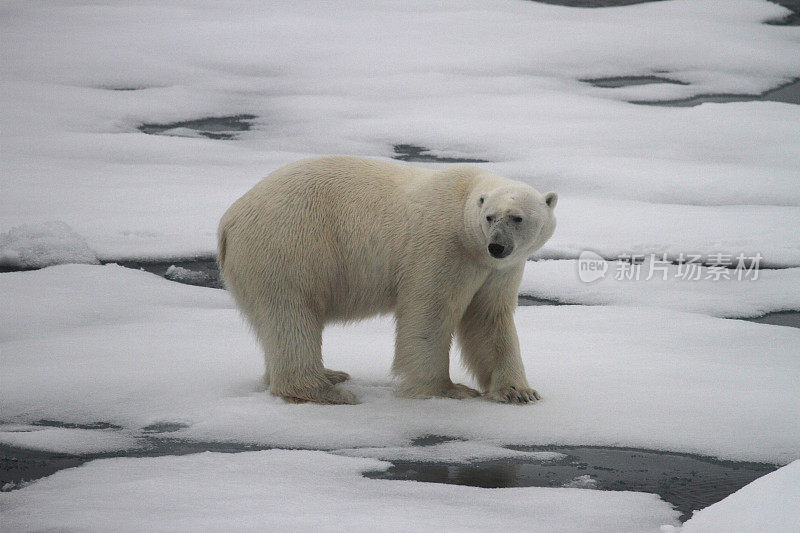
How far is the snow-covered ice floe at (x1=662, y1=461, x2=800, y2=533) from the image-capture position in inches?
99.3

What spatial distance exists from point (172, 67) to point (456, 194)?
27.3 ft

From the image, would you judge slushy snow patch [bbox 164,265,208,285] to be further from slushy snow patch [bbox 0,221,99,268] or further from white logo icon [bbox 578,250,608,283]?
white logo icon [bbox 578,250,608,283]

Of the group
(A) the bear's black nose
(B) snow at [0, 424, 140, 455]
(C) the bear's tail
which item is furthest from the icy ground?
(A) the bear's black nose

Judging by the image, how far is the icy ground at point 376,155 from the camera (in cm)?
318

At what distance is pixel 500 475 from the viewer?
3.35 m

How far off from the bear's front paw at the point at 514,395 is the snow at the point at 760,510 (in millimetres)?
1348

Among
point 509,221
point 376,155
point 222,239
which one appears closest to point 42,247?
point 222,239

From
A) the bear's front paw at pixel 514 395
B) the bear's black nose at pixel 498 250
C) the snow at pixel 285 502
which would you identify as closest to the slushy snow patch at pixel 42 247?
the snow at pixel 285 502

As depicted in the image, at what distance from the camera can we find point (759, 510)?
260cm

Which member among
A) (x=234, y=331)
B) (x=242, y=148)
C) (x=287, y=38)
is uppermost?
(x=287, y=38)

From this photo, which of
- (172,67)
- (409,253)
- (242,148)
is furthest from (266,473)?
(172,67)

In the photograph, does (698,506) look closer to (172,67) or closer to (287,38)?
(172,67)

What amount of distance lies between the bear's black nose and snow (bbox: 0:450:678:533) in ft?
3.17

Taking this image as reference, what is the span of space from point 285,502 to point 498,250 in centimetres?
134
